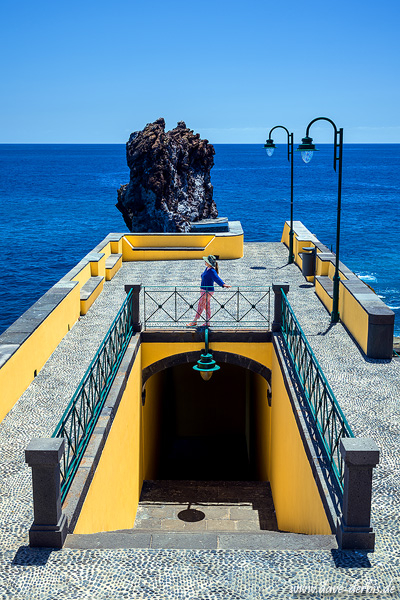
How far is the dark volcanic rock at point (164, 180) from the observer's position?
45969mm

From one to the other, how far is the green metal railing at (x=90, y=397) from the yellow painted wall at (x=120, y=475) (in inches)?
16.2

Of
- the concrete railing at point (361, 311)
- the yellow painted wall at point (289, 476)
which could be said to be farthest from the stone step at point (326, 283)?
the yellow painted wall at point (289, 476)

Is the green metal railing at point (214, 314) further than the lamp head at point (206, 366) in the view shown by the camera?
Yes

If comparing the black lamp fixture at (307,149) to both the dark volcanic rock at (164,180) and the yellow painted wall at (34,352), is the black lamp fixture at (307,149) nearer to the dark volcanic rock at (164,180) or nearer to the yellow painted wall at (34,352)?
the yellow painted wall at (34,352)

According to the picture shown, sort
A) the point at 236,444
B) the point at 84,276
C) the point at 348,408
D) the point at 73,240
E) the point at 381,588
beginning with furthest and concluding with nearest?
the point at 73,240 < the point at 236,444 < the point at 84,276 < the point at 348,408 < the point at 381,588

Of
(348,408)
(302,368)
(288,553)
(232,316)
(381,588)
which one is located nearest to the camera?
(381,588)

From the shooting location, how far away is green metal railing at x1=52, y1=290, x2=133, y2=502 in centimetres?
659

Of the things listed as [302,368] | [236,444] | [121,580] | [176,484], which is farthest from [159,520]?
[236,444]

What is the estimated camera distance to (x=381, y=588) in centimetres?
511

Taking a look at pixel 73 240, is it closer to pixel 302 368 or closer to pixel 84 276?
pixel 84 276

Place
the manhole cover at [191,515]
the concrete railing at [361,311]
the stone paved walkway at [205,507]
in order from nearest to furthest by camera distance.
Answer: the concrete railing at [361,311] → the stone paved walkway at [205,507] → the manhole cover at [191,515]

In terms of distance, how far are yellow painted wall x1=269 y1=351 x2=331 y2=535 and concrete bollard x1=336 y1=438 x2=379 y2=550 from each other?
57cm

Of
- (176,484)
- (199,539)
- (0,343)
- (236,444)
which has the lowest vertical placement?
(236,444)

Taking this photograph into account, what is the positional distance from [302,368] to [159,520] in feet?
13.3
